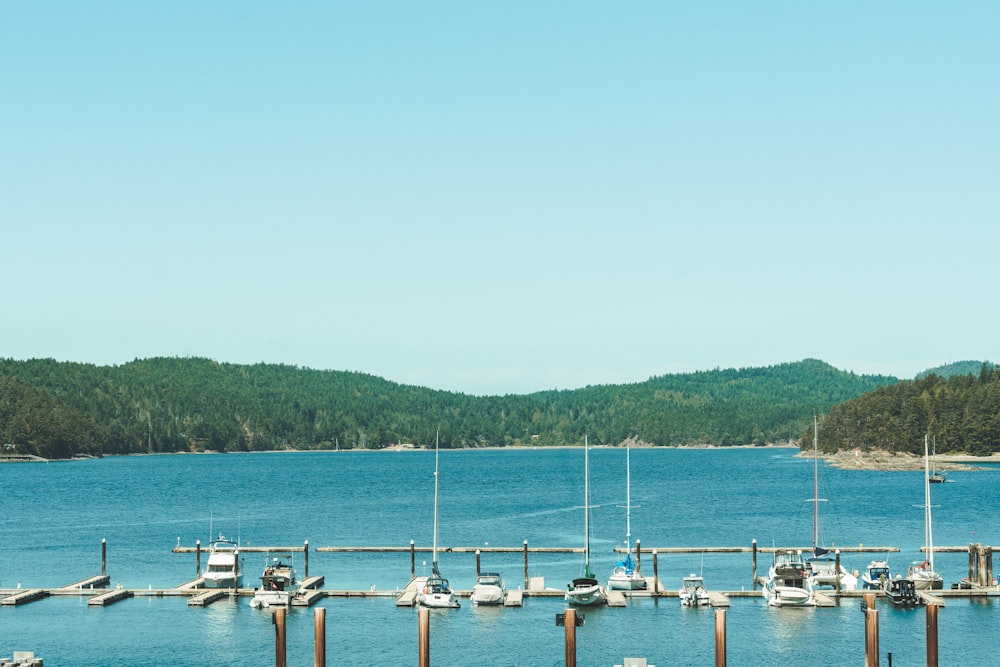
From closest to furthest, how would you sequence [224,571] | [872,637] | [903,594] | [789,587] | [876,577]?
[872,637] < [789,587] < [903,594] < [876,577] < [224,571]

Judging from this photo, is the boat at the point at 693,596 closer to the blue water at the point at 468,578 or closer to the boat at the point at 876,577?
the blue water at the point at 468,578

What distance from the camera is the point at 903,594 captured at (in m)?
79.1

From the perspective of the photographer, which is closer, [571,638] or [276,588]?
[571,638]

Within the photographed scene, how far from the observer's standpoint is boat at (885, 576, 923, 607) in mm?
79000

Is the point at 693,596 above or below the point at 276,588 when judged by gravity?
below

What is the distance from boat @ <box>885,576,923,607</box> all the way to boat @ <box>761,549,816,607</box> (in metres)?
5.06

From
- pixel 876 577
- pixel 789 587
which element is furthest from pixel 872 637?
pixel 876 577

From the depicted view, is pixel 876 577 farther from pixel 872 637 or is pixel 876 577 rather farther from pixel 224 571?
pixel 224 571

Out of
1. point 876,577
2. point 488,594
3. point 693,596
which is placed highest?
point 876,577

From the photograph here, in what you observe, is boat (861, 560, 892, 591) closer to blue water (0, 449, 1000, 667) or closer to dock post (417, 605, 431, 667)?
blue water (0, 449, 1000, 667)

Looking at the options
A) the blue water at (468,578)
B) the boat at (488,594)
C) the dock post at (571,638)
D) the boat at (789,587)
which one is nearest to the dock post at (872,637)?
the blue water at (468,578)

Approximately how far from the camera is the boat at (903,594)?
79.0 metres

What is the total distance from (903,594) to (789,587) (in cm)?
717

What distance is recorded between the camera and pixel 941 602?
79438 millimetres
